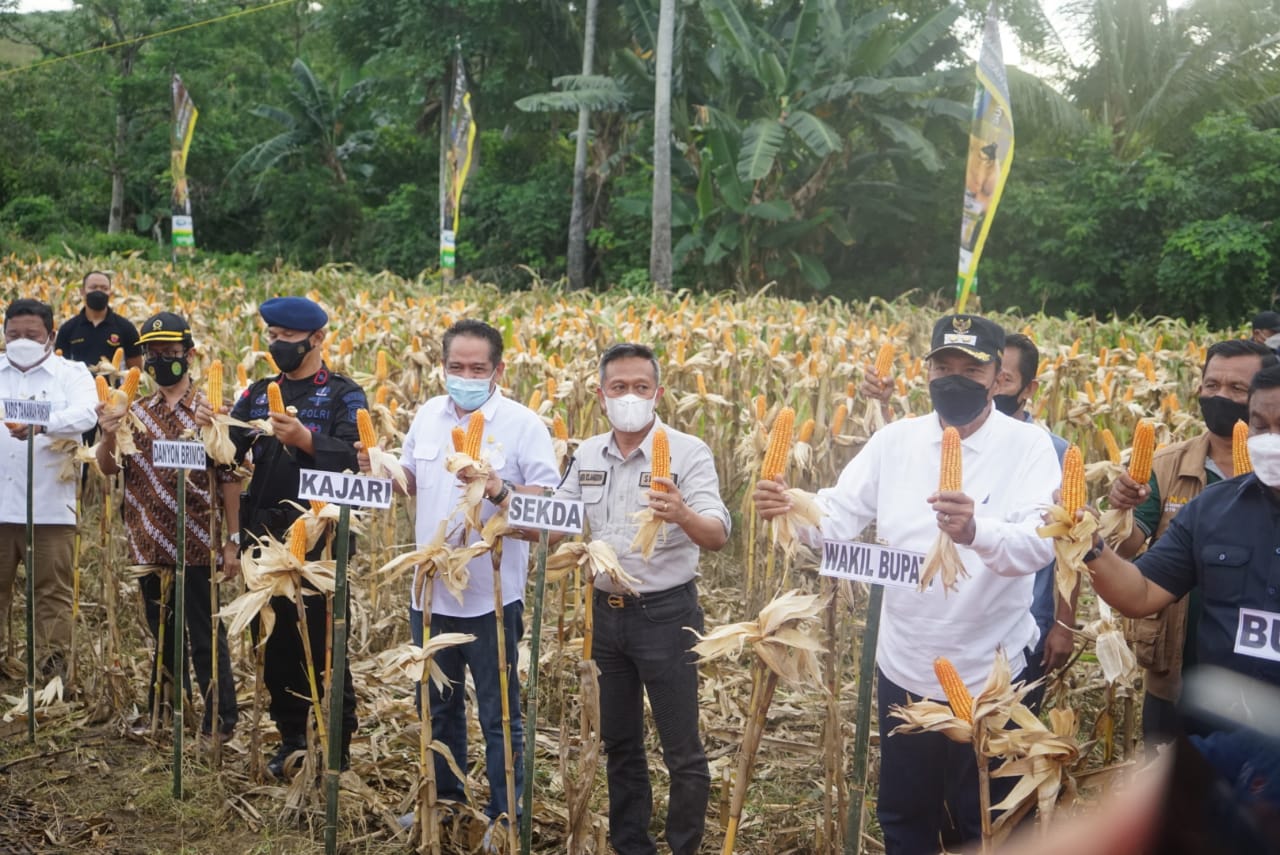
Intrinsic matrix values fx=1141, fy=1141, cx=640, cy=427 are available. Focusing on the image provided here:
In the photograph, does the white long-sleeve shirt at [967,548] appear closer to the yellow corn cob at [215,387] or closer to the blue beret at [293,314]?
the blue beret at [293,314]

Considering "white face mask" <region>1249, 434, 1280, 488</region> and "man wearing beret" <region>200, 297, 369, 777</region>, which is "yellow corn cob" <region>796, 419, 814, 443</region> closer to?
"man wearing beret" <region>200, 297, 369, 777</region>

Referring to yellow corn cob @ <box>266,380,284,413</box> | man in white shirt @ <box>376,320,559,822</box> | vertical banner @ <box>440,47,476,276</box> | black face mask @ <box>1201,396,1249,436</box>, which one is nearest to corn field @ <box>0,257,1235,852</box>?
man in white shirt @ <box>376,320,559,822</box>

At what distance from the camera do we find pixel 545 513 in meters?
3.16

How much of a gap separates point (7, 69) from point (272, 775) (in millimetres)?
36553

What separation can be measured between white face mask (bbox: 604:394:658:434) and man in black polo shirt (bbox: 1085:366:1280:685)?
146cm

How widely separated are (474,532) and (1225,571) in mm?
2231

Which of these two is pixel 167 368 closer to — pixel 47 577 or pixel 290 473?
pixel 290 473

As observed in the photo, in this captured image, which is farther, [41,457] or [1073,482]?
[41,457]

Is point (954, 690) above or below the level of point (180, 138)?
below

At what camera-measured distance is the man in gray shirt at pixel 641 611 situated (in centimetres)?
365

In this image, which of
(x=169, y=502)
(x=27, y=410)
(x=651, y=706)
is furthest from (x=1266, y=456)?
(x=27, y=410)

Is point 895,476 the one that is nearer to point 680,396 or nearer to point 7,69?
point 680,396

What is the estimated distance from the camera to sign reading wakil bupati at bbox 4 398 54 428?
484 cm

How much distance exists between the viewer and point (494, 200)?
31484 mm
